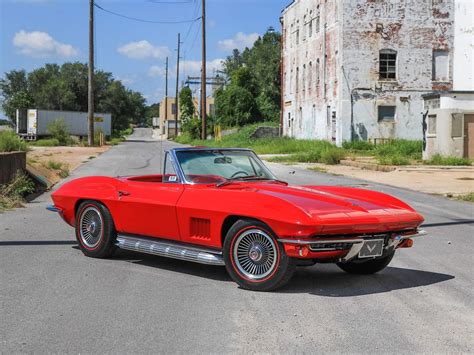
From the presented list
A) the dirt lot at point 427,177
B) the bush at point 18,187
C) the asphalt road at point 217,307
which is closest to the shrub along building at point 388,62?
the dirt lot at point 427,177

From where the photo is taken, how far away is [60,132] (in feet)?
190

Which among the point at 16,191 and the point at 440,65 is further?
the point at 440,65

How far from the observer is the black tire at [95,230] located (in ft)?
23.6

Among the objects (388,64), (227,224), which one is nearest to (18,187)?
(227,224)

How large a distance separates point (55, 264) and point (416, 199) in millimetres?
9543

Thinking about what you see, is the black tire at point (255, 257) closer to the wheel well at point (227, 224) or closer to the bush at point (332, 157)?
the wheel well at point (227, 224)

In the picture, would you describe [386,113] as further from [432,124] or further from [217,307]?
[217,307]

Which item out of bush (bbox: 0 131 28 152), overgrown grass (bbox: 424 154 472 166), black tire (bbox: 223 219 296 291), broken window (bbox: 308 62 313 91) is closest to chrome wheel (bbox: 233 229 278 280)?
black tire (bbox: 223 219 296 291)

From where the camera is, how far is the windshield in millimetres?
6836

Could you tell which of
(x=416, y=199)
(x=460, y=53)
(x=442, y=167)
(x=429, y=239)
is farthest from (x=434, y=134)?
(x=429, y=239)

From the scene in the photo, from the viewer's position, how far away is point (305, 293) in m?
5.79

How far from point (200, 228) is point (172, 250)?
0.43 m

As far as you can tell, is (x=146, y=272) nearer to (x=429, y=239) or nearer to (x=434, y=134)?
(x=429, y=239)

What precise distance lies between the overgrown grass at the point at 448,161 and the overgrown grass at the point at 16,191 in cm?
1741
